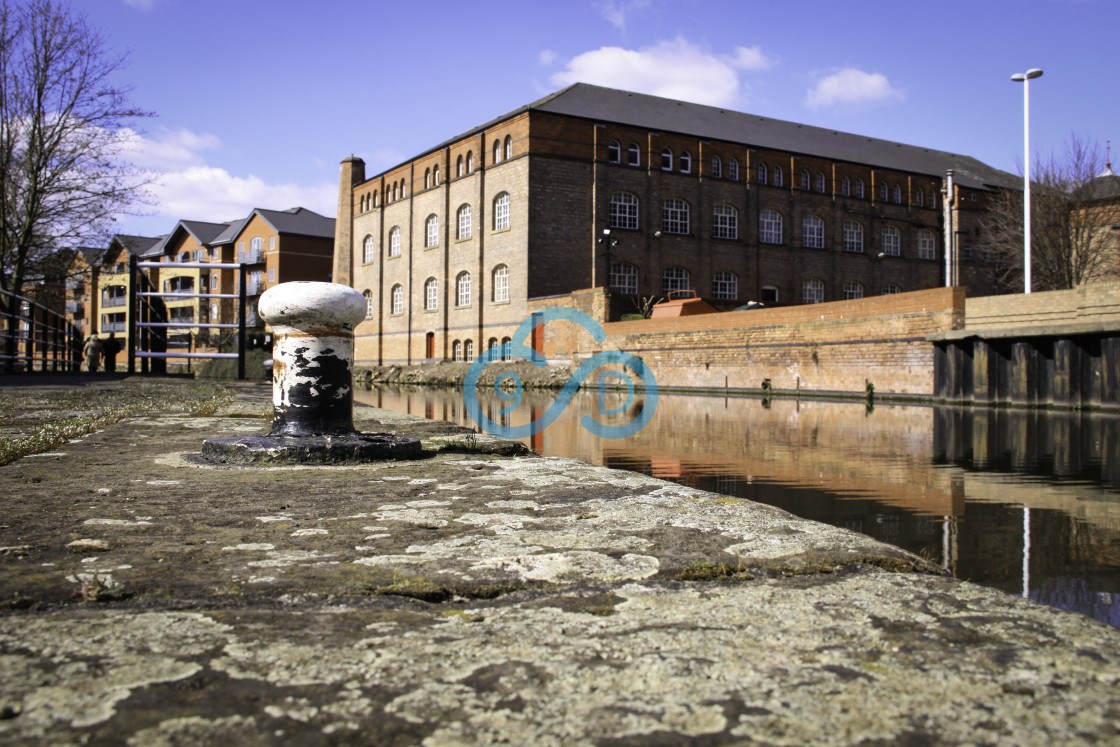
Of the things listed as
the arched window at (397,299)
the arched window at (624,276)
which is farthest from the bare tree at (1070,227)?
the arched window at (397,299)

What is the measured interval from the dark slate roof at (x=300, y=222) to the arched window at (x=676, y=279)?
111 feet

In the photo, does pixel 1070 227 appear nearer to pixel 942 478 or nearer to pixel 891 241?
pixel 891 241

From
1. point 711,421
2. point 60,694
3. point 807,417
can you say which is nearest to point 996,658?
point 60,694

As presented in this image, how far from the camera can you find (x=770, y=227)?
43406 mm

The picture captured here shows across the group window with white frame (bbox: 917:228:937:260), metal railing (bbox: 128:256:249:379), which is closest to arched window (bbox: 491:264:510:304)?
metal railing (bbox: 128:256:249:379)

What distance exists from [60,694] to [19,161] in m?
27.5

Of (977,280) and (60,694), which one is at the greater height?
(977,280)

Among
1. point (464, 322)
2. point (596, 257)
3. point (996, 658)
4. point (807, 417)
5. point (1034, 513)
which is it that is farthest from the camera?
point (464, 322)

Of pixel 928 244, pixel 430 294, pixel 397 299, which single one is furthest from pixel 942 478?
pixel 928 244

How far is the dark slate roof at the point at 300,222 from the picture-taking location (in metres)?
62.8

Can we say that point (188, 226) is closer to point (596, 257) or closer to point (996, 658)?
point (596, 257)

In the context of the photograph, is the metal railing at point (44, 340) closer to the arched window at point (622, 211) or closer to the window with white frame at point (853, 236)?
the arched window at point (622, 211)

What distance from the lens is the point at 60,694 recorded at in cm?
136

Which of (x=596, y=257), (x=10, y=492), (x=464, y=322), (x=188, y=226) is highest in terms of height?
(x=188, y=226)
